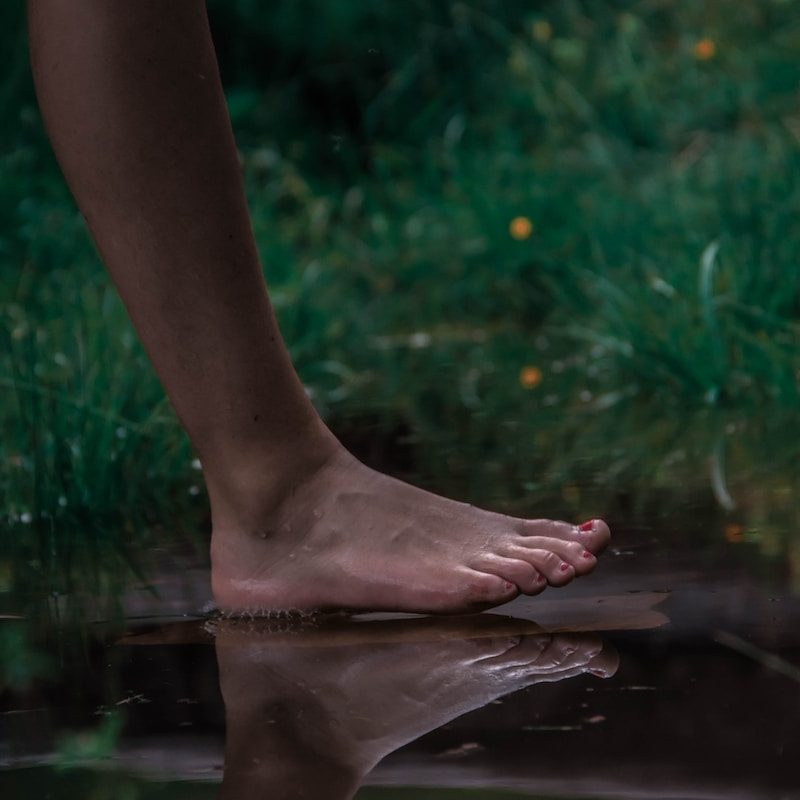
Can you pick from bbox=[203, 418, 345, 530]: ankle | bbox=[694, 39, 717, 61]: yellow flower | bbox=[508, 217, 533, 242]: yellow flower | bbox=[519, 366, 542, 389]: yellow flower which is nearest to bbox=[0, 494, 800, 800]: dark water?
bbox=[203, 418, 345, 530]: ankle

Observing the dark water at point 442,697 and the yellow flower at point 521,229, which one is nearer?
the dark water at point 442,697

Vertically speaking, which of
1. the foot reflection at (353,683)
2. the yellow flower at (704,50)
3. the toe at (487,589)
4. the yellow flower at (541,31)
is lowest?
the foot reflection at (353,683)

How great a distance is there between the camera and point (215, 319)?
2025 mm

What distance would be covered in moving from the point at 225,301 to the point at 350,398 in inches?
67.6

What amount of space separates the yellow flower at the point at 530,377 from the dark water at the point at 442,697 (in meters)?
1.64

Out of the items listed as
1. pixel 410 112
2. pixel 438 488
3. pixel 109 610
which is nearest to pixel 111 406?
pixel 438 488

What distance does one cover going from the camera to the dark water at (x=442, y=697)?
4.59 feet

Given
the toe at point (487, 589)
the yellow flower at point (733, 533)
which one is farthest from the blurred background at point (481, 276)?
the toe at point (487, 589)

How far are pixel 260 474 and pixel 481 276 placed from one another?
3051 mm

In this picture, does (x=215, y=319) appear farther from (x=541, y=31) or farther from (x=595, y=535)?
(x=541, y=31)

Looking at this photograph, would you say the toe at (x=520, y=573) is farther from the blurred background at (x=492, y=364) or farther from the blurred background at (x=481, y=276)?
the blurred background at (x=481, y=276)

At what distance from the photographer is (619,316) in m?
3.74

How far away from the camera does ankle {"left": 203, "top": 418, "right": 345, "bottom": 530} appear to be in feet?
6.92

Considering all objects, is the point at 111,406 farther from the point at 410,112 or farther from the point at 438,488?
the point at 410,112
